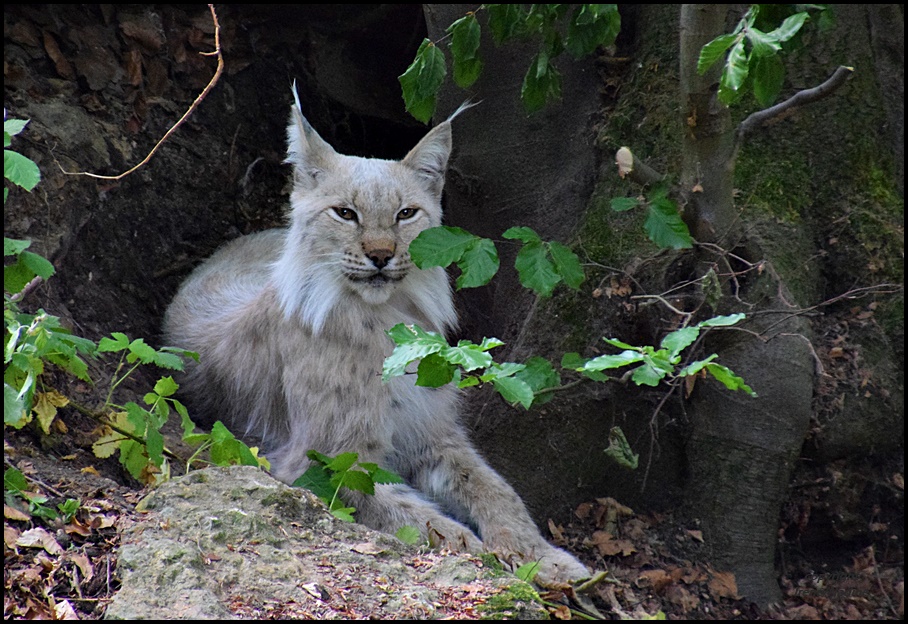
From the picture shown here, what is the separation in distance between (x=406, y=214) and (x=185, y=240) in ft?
6.95

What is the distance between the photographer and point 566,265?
11.2ft

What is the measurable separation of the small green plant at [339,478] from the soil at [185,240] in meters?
0.69

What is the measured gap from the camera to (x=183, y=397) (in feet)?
16.7

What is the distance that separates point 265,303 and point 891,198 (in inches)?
133

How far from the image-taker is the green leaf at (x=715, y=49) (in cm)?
284

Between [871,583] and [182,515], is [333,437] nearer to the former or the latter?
[182,515]

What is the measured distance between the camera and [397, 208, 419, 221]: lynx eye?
4277 millimetres

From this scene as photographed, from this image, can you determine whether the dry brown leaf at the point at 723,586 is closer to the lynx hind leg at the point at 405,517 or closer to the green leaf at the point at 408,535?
the lynx hind leg at the point at 405,517

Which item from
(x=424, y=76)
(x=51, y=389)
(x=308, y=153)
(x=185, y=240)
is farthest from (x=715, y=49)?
(x=185, y=240)

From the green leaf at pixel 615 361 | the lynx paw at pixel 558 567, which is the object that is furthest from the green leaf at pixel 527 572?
the green leaf at pixel 615 361

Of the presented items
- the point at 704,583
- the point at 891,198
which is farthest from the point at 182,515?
the point at 891,198

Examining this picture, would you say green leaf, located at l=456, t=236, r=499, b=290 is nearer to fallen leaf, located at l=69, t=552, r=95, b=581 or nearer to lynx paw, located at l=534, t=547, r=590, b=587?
lynx paw, located at l=534, t=547, r=590, b=587

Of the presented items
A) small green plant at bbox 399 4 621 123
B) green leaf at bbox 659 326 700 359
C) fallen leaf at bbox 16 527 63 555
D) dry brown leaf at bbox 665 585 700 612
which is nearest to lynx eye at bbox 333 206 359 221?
small green plant at bbox 399 4 621 123

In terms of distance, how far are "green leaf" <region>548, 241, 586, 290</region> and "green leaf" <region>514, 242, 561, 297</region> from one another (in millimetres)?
28
